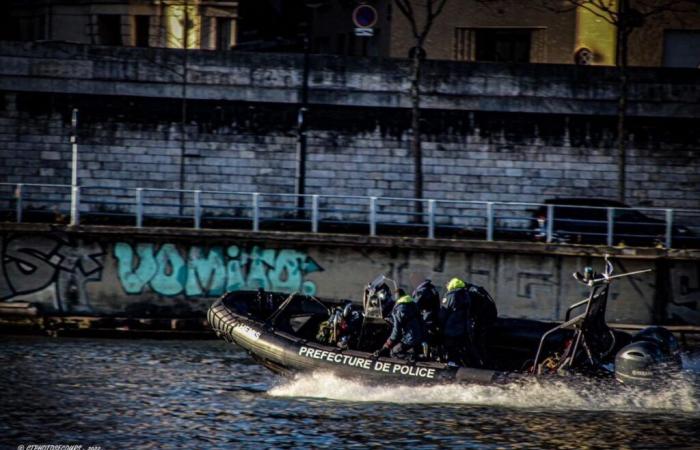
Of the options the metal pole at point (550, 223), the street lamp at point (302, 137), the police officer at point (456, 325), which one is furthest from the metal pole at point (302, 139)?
the police officer at point (456, 325)

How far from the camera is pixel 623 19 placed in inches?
1298

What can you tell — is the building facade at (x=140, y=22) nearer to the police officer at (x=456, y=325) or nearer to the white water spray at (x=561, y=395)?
the police officer at (x=456, y=325)

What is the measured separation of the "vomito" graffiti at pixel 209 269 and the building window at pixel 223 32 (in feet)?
58.8

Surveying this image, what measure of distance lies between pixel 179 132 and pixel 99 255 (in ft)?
23.6

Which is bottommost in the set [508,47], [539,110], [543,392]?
[543,392]

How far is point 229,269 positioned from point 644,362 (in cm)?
1110

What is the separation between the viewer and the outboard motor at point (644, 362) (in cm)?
1733

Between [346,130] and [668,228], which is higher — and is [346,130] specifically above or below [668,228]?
above

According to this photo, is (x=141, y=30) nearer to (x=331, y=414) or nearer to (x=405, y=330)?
(x=405, y=330)

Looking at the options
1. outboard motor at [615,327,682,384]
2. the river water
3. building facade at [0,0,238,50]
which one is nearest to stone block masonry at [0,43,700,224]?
building facade at [0,0,238,50]

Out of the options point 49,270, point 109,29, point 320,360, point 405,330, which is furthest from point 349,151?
point 109,29

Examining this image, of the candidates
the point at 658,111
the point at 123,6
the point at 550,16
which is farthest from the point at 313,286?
the point at 123,6

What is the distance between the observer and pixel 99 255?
86.1 ft

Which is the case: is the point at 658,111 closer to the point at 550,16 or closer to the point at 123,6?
the point at 550,16
